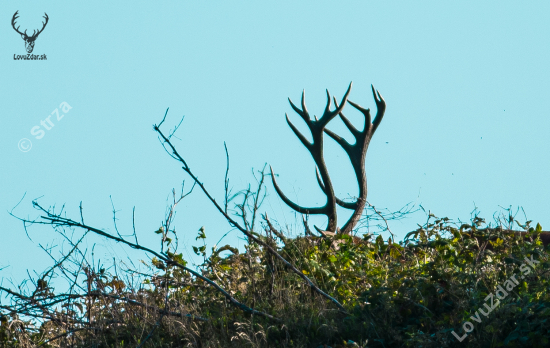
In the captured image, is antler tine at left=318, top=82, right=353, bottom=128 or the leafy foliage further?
antler tine at left=318, top=82, right=353, bottom=128

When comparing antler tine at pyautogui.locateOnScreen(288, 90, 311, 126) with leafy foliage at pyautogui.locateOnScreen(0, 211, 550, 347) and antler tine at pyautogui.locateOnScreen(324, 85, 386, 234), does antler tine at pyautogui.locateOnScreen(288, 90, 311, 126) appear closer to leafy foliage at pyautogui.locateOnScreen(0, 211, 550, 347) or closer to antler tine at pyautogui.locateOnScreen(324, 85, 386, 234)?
antler tine at pyautogui.locateOnScreen(324, 85, 386, 234)

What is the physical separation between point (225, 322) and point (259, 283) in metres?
0.71

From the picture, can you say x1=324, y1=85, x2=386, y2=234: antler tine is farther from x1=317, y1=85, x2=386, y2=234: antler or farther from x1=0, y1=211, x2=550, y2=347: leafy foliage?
x1=0, y1=211, x2=550, y2=347: leafy foliage

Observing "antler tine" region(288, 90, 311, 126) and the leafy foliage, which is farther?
"antler tine" region(288, 90, 311, 126)

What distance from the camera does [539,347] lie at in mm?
3447

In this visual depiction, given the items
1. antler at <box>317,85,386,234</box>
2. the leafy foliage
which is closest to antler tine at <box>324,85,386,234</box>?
antler at <box>317,85,386,234</box>

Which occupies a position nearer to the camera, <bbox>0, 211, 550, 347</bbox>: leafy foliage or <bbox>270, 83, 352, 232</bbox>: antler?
<bbox>0, 211, 550, 347</bbox>: leafy foliage

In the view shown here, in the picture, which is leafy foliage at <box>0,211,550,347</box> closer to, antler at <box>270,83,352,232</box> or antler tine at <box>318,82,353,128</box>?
antler at <box>270,83,352,232</box>

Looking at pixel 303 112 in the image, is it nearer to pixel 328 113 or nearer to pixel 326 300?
pixel 328 113

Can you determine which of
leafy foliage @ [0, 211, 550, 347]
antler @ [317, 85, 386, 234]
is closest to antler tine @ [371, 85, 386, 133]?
antler @ [317, 85, 386, 234]

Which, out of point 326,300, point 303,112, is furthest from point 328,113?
point 326,300

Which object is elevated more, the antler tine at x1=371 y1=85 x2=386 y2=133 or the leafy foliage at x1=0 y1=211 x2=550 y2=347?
the antler tine at x1=371 y1=85 x2=386 y2=133

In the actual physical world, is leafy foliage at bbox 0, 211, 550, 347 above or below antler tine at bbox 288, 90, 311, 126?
below

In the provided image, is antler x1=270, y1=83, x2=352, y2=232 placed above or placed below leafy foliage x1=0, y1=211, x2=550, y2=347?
above
